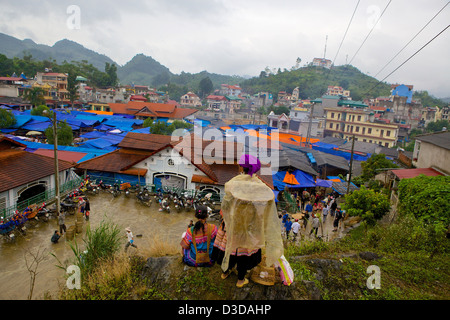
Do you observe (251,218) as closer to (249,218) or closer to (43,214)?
(249,218)

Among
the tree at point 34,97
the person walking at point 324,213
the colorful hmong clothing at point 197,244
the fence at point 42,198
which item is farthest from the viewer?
the tree at point 34,97

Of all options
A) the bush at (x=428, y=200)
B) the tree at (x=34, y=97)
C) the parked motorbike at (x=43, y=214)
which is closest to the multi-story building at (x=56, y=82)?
the tree at (x=34, y=97)

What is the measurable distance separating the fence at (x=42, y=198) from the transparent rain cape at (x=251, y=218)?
1026 cm

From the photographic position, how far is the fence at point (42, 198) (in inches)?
415

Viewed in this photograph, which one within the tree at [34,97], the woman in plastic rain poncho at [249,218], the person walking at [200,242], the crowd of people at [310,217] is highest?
the tree at [34,97]

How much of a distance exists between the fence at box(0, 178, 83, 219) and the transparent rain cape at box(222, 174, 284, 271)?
10.3 metres

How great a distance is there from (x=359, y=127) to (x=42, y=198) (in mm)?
54229

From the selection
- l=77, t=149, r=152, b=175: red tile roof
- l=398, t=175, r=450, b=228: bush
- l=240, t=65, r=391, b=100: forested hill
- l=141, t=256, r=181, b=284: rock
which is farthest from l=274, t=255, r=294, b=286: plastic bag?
l=240, t=65, r=391, b=100: forested hill

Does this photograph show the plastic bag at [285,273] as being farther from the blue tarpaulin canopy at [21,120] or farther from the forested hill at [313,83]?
the forested hill at [313,83]

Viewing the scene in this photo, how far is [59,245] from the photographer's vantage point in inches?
369

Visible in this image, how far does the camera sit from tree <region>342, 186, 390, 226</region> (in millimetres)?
11430

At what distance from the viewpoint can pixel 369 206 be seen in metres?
11.6

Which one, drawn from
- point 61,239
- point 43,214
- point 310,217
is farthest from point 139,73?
point 61,239
